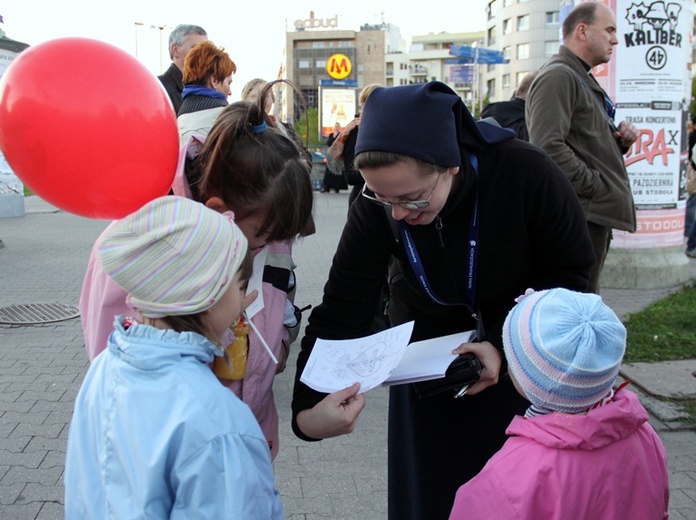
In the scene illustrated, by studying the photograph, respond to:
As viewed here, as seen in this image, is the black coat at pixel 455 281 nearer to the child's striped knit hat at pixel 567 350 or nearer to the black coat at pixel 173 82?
the child's striped knit hat at pixel 567 350

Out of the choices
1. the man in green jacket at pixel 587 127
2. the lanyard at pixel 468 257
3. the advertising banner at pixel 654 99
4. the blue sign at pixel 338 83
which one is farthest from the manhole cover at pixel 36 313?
the blue sign at pixel 338 83

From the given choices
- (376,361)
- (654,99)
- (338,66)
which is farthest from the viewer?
(338,66)

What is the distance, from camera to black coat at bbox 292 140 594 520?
2.07 metres

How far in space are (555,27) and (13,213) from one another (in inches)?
2827

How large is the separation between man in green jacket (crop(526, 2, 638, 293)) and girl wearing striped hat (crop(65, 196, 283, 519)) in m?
2.67

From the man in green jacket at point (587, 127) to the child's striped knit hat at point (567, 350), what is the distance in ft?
6.86

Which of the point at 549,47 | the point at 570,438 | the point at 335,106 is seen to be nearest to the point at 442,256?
the point at 570,438

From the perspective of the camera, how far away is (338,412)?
189cm

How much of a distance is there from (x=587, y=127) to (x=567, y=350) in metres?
2.68

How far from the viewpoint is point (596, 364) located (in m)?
1.70

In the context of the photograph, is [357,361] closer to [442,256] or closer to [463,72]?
[442,256]

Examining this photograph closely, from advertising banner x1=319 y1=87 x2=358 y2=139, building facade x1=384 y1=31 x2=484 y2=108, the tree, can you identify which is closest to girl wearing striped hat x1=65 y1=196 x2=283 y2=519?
the tree

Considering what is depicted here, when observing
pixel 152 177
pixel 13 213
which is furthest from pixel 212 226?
pixel 13 213

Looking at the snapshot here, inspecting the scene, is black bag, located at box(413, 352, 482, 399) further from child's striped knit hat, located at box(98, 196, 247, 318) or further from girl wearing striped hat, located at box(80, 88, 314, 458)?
child's striped knit hat, located at box(98, 196, 247, 318)
